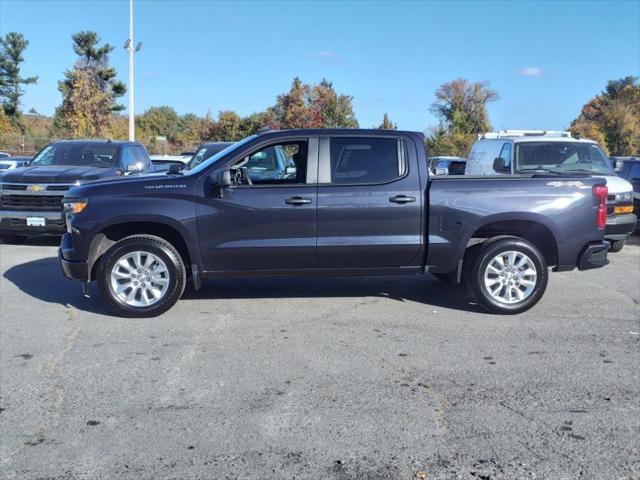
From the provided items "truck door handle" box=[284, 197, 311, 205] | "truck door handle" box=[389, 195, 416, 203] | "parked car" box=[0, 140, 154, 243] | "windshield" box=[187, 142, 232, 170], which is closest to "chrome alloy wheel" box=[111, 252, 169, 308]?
"truck door handle" box=[284, 197, 311, 205]

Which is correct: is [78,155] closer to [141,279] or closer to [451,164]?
[141,279]

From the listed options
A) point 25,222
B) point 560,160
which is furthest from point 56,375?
point 560,160

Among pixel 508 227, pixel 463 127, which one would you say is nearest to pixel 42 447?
pixel 508 227

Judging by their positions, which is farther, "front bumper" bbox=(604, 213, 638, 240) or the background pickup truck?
"front bumper" bbox=(604, 213, 638, 240)

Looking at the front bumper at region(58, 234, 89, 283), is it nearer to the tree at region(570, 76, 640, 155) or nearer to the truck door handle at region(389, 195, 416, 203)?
the truck door handle at region(389, 195, 416, 203)

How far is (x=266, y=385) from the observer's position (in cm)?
467

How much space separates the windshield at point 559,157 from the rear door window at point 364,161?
478cm

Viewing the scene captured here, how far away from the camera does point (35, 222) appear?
10.4 meters

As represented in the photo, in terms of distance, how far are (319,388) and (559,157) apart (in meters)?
7.91

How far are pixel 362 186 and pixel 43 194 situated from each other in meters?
6.40

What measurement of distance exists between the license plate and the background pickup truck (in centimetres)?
421

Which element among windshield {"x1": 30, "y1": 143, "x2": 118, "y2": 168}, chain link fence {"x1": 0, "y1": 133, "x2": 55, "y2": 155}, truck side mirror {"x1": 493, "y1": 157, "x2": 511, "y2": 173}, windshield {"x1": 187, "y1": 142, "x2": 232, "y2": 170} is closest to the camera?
truck side mirror {"x1": 493, "y1": 157, "x2": 511, "y2": 173}

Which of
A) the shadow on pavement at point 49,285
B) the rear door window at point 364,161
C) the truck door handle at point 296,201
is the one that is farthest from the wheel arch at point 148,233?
the rear door window at point 364,161

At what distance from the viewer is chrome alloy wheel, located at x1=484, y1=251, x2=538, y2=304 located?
6617 millimetres
